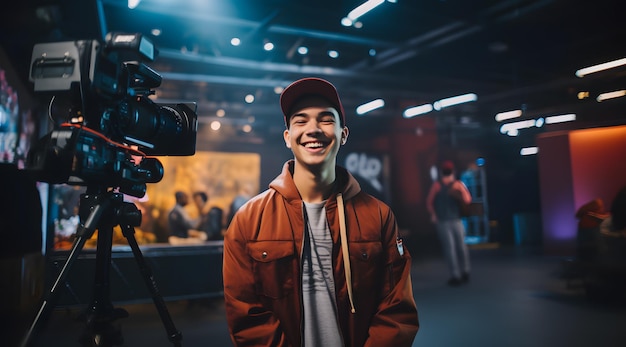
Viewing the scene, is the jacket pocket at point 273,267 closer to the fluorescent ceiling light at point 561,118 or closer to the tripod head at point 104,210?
the tripod head at point 104,210

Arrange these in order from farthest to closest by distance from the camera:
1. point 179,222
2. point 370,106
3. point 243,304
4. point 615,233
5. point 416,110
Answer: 1. point 370,106
2. point 416,110
3. point 179,222
4. point 615,233
5. point 243,304

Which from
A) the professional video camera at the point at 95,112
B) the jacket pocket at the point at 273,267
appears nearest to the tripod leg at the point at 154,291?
the professional video camera at the point at 95,112

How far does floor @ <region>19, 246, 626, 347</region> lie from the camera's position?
2377mm

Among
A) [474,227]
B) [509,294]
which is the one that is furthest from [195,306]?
[474,227]

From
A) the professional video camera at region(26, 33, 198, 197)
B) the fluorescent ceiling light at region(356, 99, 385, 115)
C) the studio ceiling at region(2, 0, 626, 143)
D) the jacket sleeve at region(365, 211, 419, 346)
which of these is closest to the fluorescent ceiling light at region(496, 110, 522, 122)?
the studio ceiling at region(2, 0, 626, 143)

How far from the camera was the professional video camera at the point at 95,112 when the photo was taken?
1027mm

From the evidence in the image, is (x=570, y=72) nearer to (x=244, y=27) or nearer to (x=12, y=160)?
(x=244, y=27)

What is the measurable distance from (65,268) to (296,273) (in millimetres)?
668

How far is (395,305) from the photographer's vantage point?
1.26 metres

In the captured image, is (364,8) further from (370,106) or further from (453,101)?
(370,106)

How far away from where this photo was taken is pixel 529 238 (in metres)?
3.57

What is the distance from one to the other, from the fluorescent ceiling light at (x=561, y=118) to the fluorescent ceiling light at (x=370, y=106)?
184 inches

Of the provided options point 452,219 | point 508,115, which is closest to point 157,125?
point 508,115

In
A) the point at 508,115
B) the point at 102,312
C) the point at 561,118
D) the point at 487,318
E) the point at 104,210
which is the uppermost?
the point at 508,115
